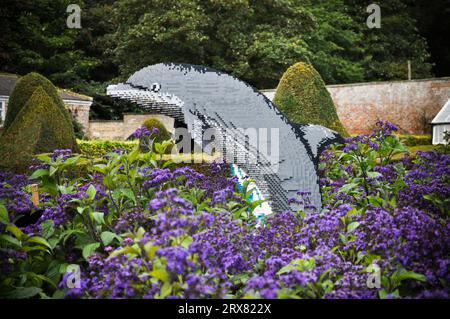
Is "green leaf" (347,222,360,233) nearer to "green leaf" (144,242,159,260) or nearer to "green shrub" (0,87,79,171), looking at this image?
"green leaf" (144,242,159,260)

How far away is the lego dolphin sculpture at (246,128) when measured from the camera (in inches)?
180

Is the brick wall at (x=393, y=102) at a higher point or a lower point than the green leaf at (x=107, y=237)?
higher

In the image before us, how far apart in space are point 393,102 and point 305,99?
13468 mm

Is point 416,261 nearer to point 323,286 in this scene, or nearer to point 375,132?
point 323,286

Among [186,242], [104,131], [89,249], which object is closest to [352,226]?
[186,242]

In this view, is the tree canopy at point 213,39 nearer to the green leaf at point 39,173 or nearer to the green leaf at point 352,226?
the green leaf at point 39,173

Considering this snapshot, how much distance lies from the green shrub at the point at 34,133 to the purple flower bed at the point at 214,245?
6.05 meters

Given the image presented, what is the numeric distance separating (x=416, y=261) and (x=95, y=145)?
1552cm

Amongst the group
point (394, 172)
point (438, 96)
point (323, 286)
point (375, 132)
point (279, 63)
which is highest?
point (279, 63)

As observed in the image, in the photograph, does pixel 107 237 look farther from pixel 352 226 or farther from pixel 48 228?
pixel 352 226

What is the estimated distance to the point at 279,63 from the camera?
24891 mm

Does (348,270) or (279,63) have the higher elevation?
(279,63)

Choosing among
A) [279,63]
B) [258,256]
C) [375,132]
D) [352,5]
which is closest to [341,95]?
[279,63]

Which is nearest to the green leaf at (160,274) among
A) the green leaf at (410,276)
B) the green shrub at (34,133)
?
the green leaf at (410,276)
